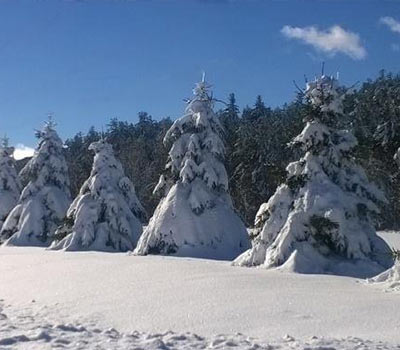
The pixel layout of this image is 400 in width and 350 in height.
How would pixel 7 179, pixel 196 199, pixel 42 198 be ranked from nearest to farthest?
1. pixel 196 199
2. pixel 42 198
3. pixel 7 179

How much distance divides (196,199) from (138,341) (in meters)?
14.4

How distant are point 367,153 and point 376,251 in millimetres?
3145

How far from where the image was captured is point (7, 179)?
129 ft

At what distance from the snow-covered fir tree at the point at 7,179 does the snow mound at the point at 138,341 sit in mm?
31353

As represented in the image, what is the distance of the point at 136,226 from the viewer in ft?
94.1

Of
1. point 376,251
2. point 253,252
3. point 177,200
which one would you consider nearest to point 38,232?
point 177,200

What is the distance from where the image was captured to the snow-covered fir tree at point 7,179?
128 feet

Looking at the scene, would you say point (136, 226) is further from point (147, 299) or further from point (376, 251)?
point (147, 299)

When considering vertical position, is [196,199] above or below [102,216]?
above

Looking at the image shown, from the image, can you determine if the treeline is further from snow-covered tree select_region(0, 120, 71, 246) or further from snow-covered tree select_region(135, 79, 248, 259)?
snow-covered tree select_region(135, 79, 248, 259)

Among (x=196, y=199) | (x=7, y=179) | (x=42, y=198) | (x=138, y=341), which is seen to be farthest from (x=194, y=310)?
(x=7, y=179)

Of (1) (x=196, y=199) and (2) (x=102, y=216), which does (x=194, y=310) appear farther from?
(2) (x=102, y=216)

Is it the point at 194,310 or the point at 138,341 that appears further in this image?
the point at 194,310

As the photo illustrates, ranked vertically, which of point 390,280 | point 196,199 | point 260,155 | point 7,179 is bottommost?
point 390,280
